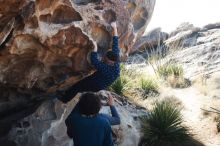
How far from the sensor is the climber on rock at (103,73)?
24.7 ft

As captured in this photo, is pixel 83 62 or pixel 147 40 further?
pixel 147 40

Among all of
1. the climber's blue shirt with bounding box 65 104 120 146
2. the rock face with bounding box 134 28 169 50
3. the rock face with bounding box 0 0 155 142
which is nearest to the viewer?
the climber's blue shirt with bounding box 65 104 120 146

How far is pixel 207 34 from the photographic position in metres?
18.8

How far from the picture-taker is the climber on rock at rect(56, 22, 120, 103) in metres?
7.54

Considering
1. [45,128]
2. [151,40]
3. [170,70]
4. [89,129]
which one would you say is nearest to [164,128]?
[45,128]

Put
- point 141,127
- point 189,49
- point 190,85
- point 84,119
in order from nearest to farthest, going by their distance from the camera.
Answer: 1. point 84,119
2. point 141,127
3. point 190,85
4. point 189,49

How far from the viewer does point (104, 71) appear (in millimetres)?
7586

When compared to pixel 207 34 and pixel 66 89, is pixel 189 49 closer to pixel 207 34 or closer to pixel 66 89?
pixel 207 34

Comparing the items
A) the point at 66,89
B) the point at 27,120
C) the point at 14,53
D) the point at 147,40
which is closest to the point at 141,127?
the point at 66,89

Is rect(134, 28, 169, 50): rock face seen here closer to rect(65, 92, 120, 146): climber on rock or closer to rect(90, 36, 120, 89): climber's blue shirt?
rect(90, 36, 120, 89): climber's blue shirt

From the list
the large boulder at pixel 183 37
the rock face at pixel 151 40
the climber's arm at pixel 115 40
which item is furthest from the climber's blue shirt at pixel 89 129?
the rock face at pixel 151 40

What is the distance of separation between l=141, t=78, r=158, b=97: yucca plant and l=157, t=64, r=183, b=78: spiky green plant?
1.33m

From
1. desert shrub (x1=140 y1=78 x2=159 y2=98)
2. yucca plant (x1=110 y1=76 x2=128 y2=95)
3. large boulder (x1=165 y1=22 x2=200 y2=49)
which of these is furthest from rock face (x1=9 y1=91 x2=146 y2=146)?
large boulder (x1=165 y1=22 x2=200 y2=49)

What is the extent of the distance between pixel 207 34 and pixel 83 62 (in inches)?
467
